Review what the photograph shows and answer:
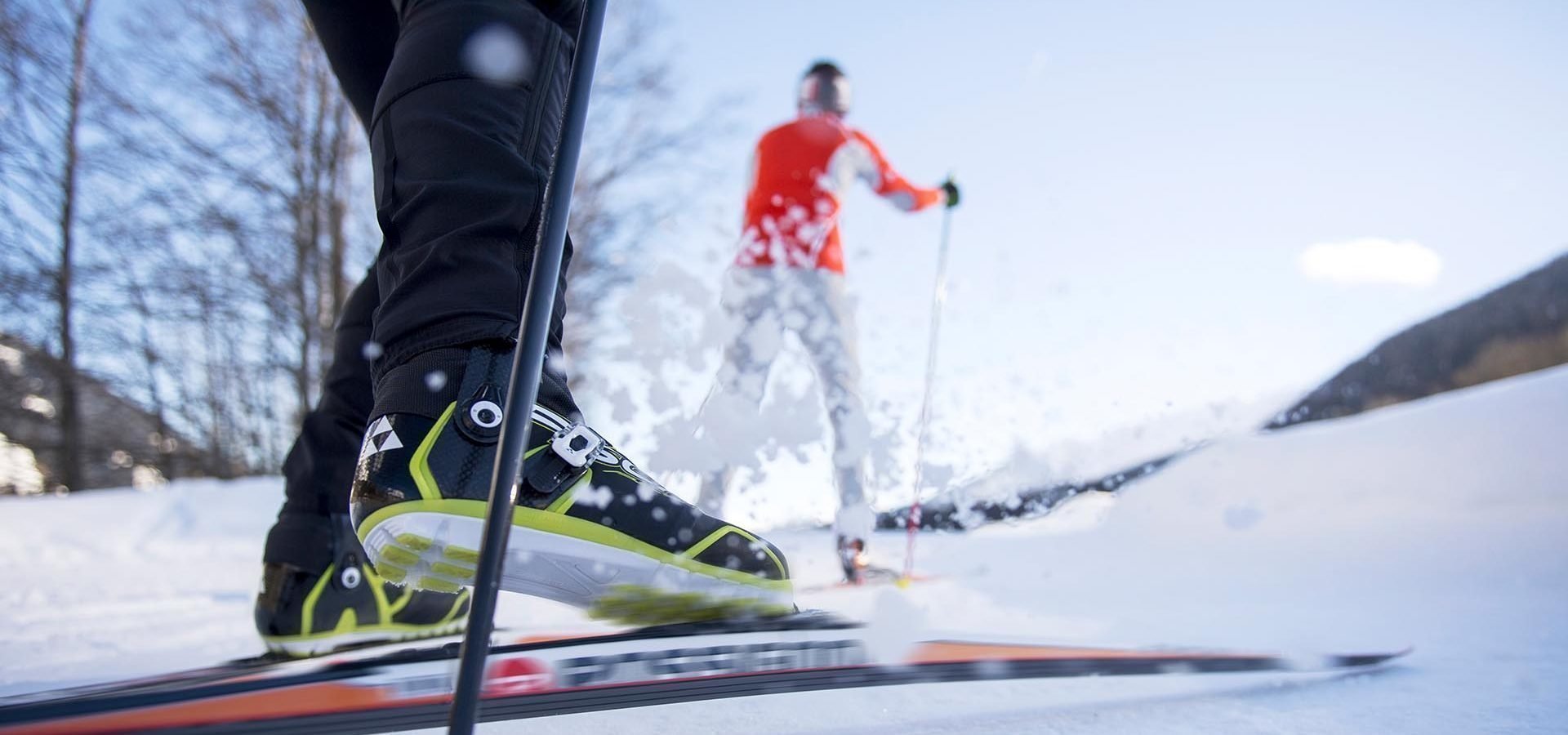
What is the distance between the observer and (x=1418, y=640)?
1182mm

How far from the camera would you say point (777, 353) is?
7.84 feet

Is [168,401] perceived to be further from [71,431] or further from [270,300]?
[270,300]

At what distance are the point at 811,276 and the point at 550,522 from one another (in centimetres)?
193

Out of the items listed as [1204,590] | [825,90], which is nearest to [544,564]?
[1204,590]

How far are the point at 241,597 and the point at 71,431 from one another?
7032mm

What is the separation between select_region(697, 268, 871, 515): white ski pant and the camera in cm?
208

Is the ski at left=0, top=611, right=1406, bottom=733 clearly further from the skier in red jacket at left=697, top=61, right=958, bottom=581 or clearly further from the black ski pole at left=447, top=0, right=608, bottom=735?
the skier in red jacket at left=697, top=61, right=958, bottom=581

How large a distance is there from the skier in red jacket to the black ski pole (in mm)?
1452

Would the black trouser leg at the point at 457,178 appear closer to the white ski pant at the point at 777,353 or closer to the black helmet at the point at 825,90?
the white ski pant at the point at 777,353

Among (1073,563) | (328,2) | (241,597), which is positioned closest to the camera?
(328,2)

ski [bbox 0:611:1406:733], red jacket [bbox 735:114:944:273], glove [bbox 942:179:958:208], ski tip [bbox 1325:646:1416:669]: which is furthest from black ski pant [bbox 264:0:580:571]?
glove [bbox 942:179:958:208]

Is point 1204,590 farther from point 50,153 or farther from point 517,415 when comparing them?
point 50,153

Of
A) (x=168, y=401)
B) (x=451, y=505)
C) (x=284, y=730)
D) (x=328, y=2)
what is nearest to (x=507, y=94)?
(x=451, y=505)

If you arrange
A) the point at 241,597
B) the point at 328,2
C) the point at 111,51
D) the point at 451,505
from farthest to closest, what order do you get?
1. the point at 111,51
2. the point at 241,597
3. the point at 328,2
4. the point at 451,505
